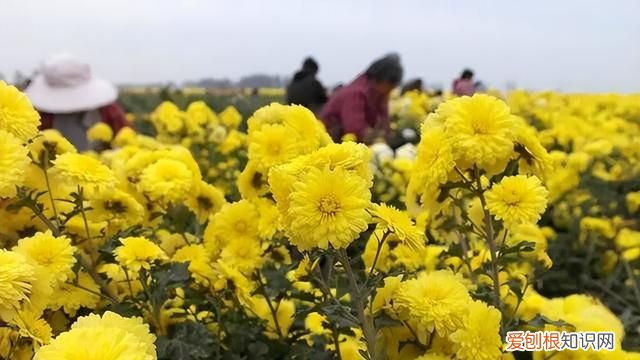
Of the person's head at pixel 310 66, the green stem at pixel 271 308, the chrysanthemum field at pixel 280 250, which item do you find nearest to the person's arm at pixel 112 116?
the person's head at pixel 310 66

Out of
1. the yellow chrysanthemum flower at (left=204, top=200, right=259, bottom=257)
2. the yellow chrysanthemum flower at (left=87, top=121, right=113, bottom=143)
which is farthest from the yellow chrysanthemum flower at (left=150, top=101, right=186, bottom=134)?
the yellow chrysanthemum flower at (left=204, top=200, right=259, bottom=257)

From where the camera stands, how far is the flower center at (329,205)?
106 cm

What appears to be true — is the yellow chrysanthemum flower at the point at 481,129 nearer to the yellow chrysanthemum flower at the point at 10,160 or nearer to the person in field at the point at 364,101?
the yellow chrysanthemum flower at the point at 10,160

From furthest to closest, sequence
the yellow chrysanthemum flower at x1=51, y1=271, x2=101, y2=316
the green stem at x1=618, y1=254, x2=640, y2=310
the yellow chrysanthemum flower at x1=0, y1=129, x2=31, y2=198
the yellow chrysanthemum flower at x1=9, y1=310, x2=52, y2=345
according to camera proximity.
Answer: the green stem at x1=618, y1=254, x2=640, y2=310, the yellow chrysanthemum flower at x1=51, y1=271, x2=101, y2=316, the yellow chrysanthemum flower at x1=0, y1=129, x2=31, y2=198, the yellow chrysanthemum flower at x1=9, y1=310, x2=52, y2=345

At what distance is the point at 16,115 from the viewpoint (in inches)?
54.0

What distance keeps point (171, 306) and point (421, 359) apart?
2.05ft

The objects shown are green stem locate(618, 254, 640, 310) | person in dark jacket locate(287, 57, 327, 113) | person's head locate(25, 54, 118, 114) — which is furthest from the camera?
person in dark jacket locate(287, 57, 327, 113)

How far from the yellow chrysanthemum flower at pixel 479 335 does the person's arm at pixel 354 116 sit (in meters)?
3.71

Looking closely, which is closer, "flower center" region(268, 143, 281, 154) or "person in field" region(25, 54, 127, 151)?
"flower center" region(268, 143, 281, 154)

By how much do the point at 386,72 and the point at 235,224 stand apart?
11.4ft

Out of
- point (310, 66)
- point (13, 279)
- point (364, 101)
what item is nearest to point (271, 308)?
point (13, 279)

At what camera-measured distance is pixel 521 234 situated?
186 centimetres

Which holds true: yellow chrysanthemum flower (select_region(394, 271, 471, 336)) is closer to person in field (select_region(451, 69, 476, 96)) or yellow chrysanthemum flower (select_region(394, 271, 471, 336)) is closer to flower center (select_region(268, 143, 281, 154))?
flower center (select_region(268, 143, 281, 154))

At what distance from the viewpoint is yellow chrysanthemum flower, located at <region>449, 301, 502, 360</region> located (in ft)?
3.88
